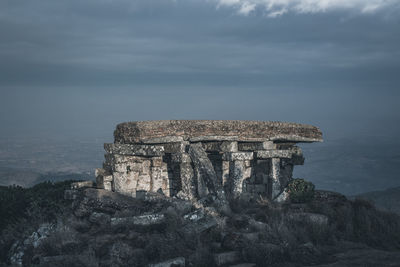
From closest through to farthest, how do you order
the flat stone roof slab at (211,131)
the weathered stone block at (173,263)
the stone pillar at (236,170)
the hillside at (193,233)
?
the weathered stone block at (173,263) < the hillside at (193,233) < the flat stone roof slab at (211,131) < the stone pillar at (236,170)

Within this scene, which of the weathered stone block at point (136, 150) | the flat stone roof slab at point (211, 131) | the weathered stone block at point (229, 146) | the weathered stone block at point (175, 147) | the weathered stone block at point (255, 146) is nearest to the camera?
the weathered stone block at point (136, 150)

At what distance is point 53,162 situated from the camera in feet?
424

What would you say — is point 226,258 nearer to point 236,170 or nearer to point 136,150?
point 236,170

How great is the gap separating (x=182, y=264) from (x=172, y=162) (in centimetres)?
669

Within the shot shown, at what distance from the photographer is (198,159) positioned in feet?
54.7

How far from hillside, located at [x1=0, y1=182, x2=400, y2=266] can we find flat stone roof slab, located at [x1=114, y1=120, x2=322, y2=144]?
2.72m

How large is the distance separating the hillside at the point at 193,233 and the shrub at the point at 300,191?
52 centimetres

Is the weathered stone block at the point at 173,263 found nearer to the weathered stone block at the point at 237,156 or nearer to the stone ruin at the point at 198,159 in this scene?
the stone ruin at the point at 198,159

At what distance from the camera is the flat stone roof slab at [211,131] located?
16.9 meters

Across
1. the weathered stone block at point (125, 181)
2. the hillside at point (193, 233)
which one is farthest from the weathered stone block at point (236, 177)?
the weathered stone block at point (125, 181)

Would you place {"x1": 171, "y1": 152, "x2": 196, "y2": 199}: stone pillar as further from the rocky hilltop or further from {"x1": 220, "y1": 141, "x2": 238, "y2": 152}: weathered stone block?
{"x1": 220, "y1": 141, "x2": 238, "y2": 152}: weathered stone block

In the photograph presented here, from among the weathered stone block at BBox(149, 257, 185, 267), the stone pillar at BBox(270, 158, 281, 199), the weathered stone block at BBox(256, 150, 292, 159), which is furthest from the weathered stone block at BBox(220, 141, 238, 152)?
the weathered stone block at BBox(149, 257, 185, 267)

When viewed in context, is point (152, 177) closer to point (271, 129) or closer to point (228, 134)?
point (228, 134)

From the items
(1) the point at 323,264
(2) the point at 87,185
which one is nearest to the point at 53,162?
(2) the point at 87,185
